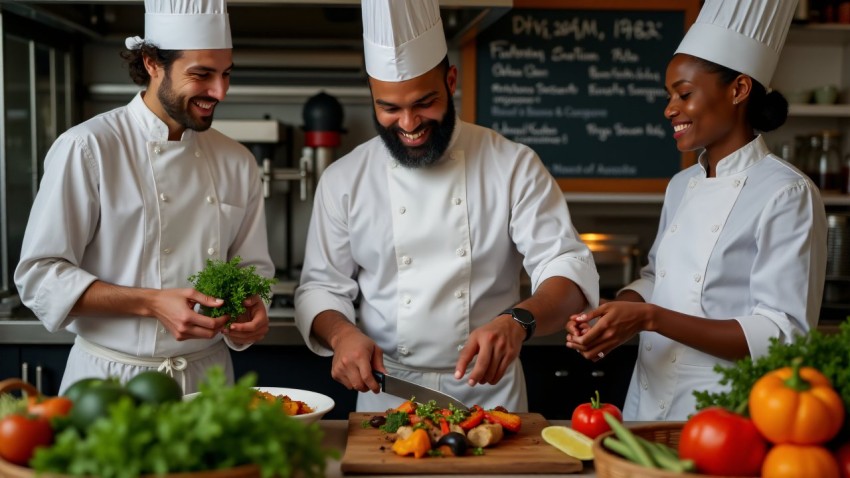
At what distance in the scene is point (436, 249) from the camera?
86.9 inches

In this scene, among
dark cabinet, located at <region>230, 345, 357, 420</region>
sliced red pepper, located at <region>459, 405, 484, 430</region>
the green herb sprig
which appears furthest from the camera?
dark cabinet, located at <region>230, 345, 357, 420</region>

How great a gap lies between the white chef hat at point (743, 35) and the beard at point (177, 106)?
1195mm

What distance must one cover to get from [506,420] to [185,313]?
711 mm

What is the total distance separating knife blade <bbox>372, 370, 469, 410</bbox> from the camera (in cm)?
188

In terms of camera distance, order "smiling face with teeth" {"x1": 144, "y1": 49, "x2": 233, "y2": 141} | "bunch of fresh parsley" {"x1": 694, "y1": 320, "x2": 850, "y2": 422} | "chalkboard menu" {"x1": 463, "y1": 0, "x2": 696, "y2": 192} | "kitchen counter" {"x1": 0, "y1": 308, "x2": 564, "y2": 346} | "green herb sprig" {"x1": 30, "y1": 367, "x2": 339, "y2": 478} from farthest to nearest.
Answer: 1. "chalkboard menu" {"x1": 463, "y1": 0, "x2": 696, "y2": 192}
2. "kitchen counter" {"x1": 0, "y1": 308, "x2": 564, "y2": 346}
3. "smiling face with teeth" {"x1": 144, "y1": 49, "x2": 233, "y2": 141}
4. "bunch of fresh parsley" {"x1": 694, "y1": 320, "x2": 850, "y2": 422}
5. "green herb sprig" {"x1": 30, "y1": 367, "x2": 339, "y2": 478}

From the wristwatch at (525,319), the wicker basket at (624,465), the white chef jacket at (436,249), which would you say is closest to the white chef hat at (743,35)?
the white chef jacket at (436,249)

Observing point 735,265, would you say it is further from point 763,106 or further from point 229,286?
point 229,286

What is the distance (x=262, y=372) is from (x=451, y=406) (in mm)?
1330

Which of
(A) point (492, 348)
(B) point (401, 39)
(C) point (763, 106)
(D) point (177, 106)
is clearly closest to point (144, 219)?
(D) point (177, 106)

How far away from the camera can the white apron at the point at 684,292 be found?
2.05 m

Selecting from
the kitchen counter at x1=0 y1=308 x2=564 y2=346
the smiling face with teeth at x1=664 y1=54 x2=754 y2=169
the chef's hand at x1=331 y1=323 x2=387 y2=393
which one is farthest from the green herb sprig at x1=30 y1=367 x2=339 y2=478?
the kitchen counter at x1=0 y1=308 x2=564 y2=346

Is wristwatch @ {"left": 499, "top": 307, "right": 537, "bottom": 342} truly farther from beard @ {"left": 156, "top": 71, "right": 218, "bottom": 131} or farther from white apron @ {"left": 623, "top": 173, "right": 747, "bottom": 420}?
beard @ {"left": 156, "top": 71, "right": 218, "bottom": 131}

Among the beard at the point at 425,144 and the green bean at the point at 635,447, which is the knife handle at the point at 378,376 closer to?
the beard at the point at 425,144

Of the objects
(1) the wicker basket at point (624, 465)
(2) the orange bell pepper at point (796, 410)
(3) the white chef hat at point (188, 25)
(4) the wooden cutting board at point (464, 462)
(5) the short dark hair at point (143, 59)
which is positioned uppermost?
(3) the white chef hat at point (188, 25)
